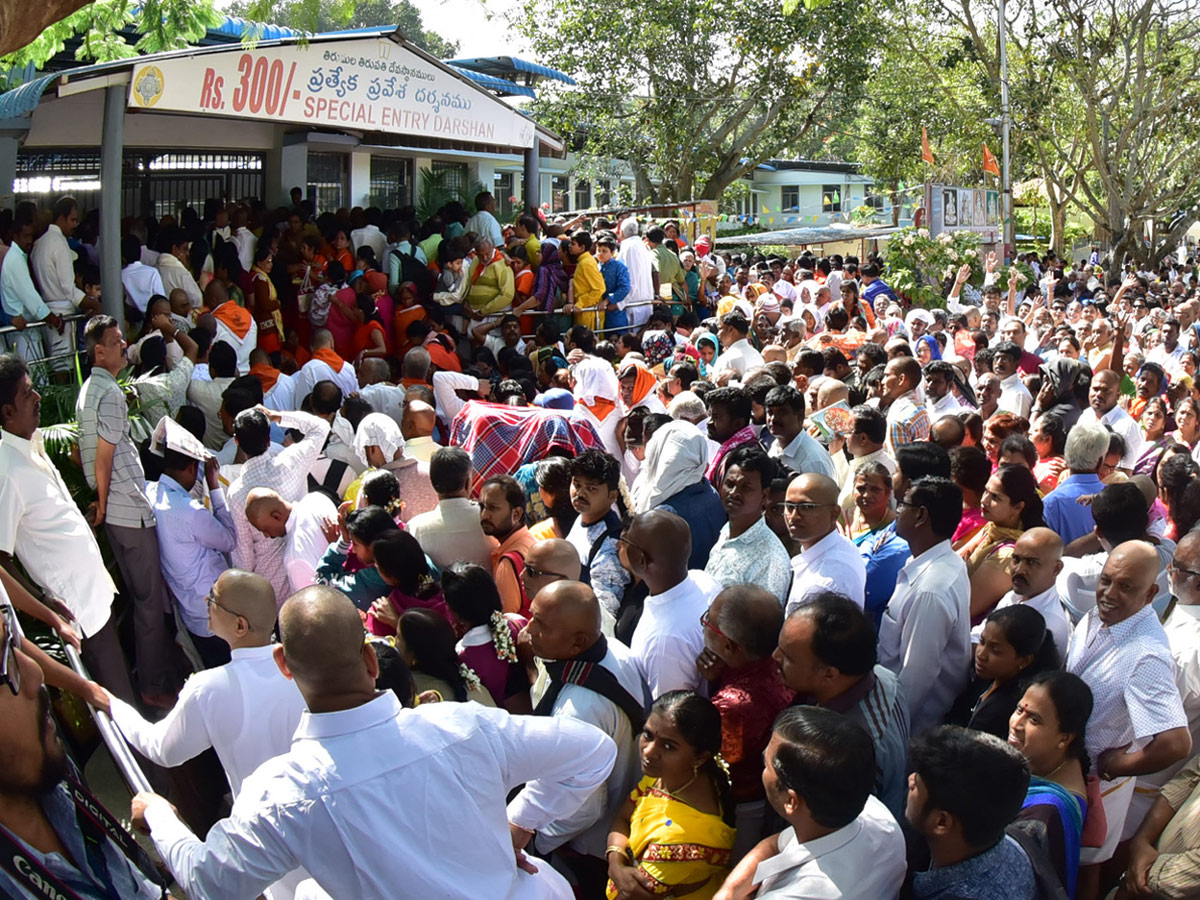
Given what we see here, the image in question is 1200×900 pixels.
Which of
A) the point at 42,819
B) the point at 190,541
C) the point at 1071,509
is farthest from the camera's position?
the point at 190,541

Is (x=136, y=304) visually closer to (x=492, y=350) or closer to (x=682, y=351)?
(x=492, y=350)

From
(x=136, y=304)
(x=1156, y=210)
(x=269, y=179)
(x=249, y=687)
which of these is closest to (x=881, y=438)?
(x=249, y=687)

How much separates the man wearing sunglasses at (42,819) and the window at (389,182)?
11.4 m

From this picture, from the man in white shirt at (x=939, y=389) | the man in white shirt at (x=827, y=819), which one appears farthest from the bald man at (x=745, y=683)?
the man in white shirt at (x=939, y=389)

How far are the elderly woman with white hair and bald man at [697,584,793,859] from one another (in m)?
2.62

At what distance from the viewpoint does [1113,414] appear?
688 cm

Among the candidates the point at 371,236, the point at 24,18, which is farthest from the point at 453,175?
the point at 24,18

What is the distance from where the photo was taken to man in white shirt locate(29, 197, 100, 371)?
321 inches

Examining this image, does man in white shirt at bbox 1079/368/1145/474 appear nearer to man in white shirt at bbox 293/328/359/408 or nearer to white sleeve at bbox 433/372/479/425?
white sleeve at bbox 433/372/479/425

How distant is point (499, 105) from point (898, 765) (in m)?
9.03

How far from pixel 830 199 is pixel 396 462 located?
52.0 m

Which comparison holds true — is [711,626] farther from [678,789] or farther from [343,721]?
[343,721]

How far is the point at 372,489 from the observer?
16.4 ft

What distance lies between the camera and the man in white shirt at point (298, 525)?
5.25 m
